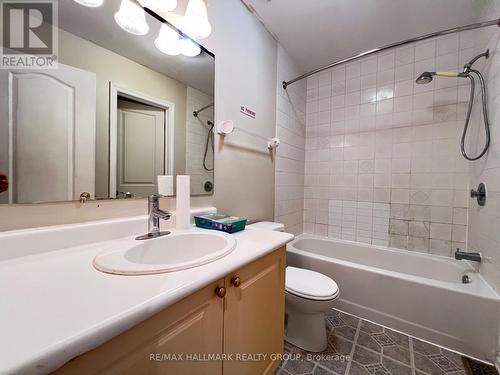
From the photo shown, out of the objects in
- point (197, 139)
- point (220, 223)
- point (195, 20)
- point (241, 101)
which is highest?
point (195, 20)

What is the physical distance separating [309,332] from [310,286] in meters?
0.28

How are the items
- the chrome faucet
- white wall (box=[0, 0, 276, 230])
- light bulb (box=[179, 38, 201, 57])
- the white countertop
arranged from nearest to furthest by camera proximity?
the white countertop
the chrome faucet
light bulb (box=[179, 38, 201, 57])
white wall (box=[0, 0, 276, 230])

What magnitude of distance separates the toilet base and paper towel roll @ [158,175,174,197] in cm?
110

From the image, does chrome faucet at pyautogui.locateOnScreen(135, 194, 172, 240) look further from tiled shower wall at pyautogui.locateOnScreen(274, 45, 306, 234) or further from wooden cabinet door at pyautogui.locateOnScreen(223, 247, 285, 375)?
tiled shower wall at pyautogui.locateOnScreen(274, 45, 306, 234)

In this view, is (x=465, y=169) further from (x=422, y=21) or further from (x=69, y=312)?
(x=69, y=312)

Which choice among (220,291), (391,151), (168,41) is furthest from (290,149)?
(220,291)

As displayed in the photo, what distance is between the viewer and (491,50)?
1.34 m

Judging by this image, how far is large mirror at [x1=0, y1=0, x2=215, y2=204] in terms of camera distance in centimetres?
67

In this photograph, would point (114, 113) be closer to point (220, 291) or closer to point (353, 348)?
point (220, 291)

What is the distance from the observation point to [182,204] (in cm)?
104

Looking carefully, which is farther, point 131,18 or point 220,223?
point 220,223

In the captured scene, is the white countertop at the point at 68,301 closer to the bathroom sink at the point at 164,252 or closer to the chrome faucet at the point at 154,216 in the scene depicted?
the bathroom sink at the point at 164,252

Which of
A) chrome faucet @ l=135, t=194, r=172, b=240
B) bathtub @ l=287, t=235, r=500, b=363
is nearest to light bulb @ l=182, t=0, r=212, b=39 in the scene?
chrome faucet @ l=135, t=194, r=172, b=240

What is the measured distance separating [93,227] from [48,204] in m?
0.16
